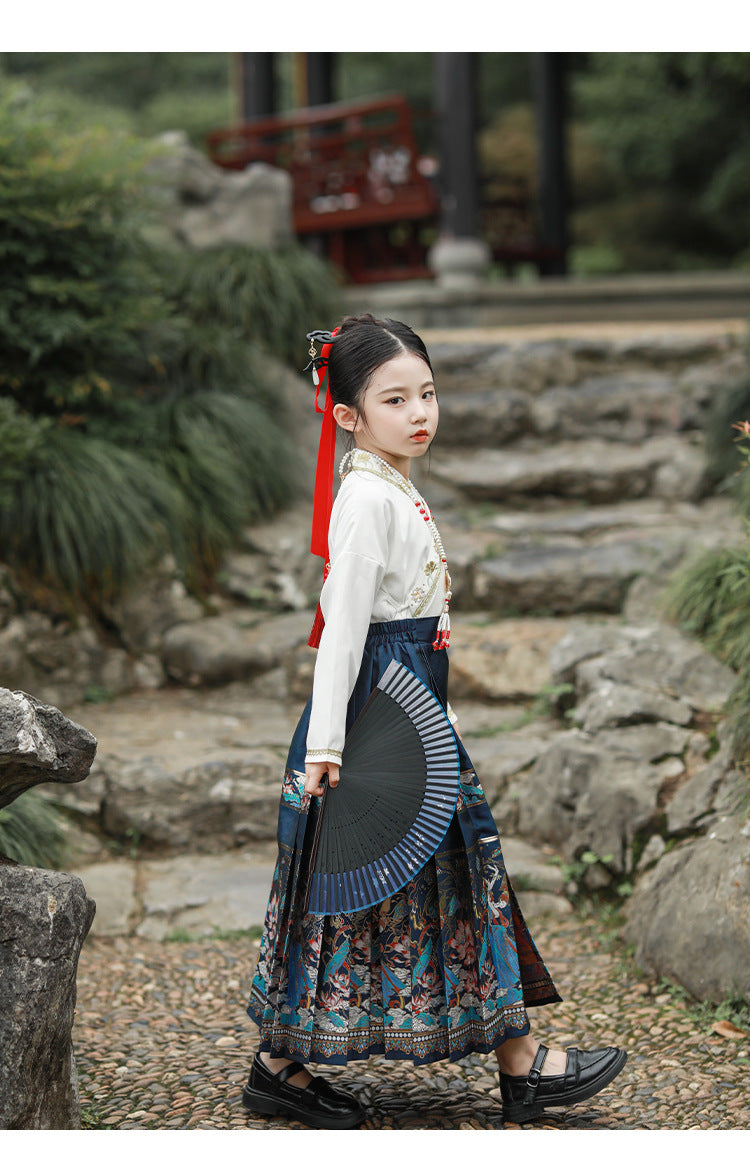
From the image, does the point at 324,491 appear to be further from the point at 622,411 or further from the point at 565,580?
the point at 622,411

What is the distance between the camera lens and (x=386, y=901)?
2172 mm

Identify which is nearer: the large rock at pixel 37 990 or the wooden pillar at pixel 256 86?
the large rock at pixel 37 990

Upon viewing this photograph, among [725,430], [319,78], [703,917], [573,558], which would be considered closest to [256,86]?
[319,78]

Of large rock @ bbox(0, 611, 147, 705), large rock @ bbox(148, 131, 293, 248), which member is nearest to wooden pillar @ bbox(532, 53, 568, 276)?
large rock @ bbox(148, 131, 293, 248)

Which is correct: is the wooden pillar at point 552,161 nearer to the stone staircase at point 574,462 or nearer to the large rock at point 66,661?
the stone staircase at point 574,462

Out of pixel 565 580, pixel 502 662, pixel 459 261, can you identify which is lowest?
pixel 502 662

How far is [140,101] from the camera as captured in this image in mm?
17953

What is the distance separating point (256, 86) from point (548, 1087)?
29.4ft

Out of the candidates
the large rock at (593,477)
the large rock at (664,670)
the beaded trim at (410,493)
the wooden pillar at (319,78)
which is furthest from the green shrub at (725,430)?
the wooden pillar at (319,78)

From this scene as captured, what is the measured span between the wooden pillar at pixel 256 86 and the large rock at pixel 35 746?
8395 millimetres

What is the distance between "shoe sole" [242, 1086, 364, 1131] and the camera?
2201 mm

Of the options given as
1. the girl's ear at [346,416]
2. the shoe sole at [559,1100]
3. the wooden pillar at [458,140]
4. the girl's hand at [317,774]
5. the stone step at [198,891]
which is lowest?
the stone step at [198,891]

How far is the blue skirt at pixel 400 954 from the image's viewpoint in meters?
2.14

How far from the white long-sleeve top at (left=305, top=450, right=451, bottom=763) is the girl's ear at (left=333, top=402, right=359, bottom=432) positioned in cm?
6
